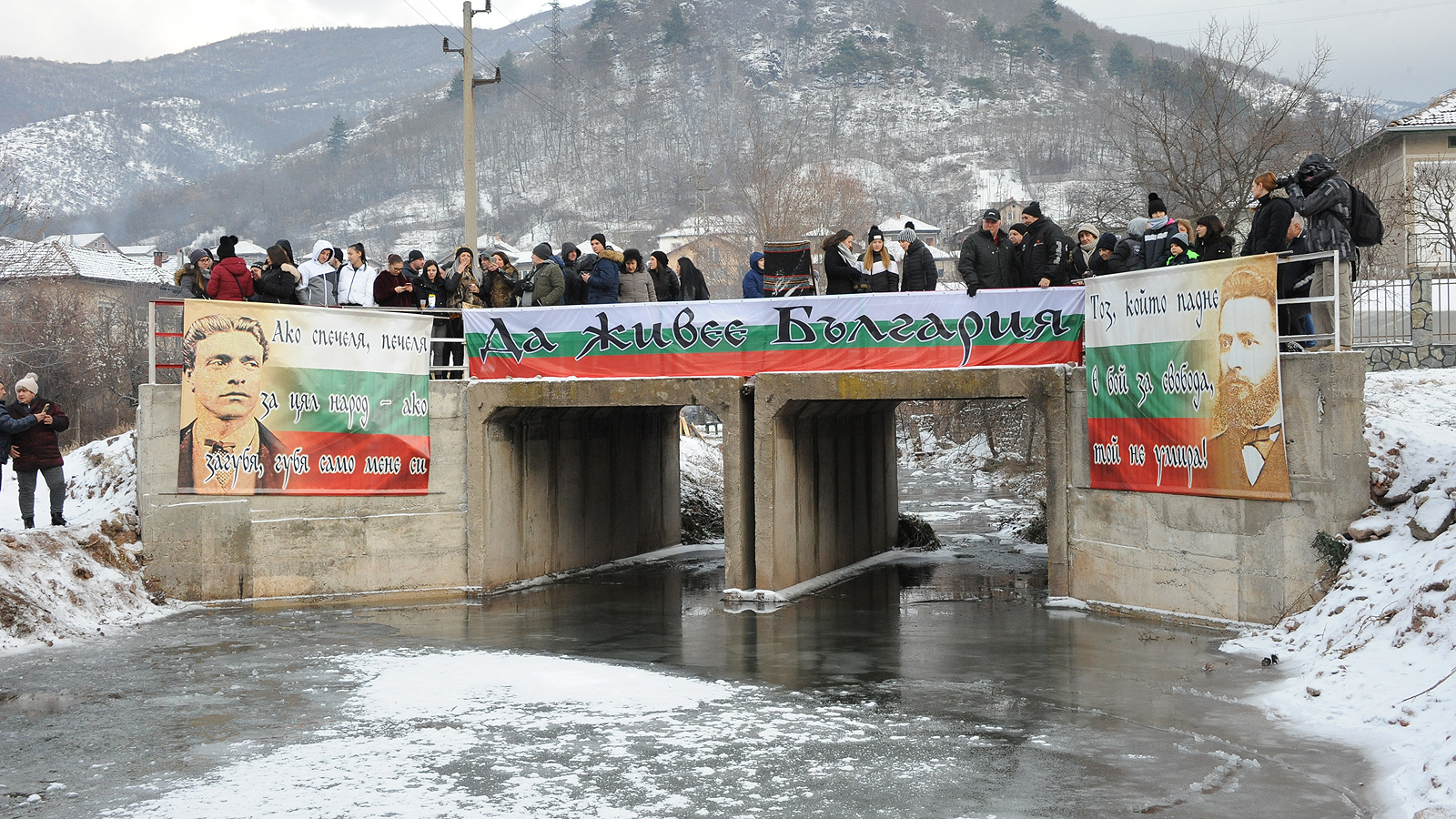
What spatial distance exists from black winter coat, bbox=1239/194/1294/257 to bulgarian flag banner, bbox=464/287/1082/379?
2585mm

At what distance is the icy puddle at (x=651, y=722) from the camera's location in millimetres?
8492

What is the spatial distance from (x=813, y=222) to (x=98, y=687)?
4498 cm

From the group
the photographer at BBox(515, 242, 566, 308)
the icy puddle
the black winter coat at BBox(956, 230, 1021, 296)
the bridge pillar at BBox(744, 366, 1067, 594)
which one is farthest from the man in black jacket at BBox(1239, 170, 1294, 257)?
the photographer at BBox(515, 242, 566, 308)

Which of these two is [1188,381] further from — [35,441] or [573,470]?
[35,441]

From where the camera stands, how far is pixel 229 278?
17516 mm

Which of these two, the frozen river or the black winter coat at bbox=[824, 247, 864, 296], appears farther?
the black winter coat at bbox=[824, 247, 864, 296]

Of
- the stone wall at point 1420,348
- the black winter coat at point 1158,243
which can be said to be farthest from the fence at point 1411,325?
the black winter coat at point 1158,243

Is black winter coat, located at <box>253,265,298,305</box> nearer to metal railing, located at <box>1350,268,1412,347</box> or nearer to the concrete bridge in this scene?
the concrete bridge

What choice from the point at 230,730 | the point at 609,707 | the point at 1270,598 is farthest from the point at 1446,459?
the point at 230,730

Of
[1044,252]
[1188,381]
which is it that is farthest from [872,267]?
[1188,381]

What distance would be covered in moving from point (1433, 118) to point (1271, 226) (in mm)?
34358

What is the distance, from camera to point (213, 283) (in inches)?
684

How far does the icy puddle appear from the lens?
27.9 feet

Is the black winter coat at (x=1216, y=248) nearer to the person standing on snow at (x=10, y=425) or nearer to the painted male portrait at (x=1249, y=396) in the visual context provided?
the painted male portrait at (x=1249, y=396)
